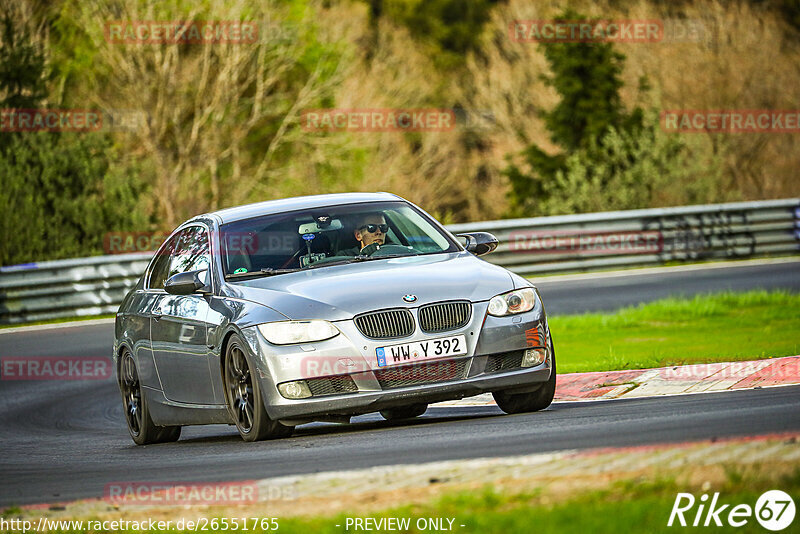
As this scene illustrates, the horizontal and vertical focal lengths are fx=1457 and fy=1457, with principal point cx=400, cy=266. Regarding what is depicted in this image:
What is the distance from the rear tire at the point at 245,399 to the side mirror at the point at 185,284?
0.69 meters

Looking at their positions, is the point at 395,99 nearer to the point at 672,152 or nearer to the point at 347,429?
the point at 672,152

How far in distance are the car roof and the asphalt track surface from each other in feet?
5.27

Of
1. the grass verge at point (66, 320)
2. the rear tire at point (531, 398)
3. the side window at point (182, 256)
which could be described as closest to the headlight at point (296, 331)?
the rear tire at point (531, 398)

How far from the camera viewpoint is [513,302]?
370 inches

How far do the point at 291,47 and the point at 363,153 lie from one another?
5.54 metres

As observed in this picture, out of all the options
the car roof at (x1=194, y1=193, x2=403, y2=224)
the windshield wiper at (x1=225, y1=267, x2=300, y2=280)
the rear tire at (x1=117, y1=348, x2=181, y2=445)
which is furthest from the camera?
the rear tire at (x1=117, y1=348, x2=181, y2=445)

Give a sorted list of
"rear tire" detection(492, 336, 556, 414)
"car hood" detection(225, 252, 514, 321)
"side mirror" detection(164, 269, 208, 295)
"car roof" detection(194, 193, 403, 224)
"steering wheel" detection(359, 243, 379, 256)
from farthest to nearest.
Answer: "car roof" detection(194, 193, 403, 224) → "steering wheel" detection(359, 243, 379, 256) → "side mirror" detection(164, 269, 208, 295) → "rear tire" detection(492, 336, 556, 414) → "car hood" detection(225, 252, 514, 321)

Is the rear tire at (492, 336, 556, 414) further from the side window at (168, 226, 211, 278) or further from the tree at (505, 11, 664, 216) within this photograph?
the tree at (505, 11, 664, 216)

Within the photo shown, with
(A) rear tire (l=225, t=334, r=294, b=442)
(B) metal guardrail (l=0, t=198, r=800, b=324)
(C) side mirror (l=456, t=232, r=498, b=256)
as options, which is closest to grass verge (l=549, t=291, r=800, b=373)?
(C) side mirror (l=456, t=232, r=498, b=256)

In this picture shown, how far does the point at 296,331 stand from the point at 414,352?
0.74 meters

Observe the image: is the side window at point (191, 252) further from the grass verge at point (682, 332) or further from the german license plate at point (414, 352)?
the grass verge at point (682, 332)

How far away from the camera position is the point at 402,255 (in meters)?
10.2

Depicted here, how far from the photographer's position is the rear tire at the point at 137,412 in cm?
1108

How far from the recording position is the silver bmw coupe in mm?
8969
